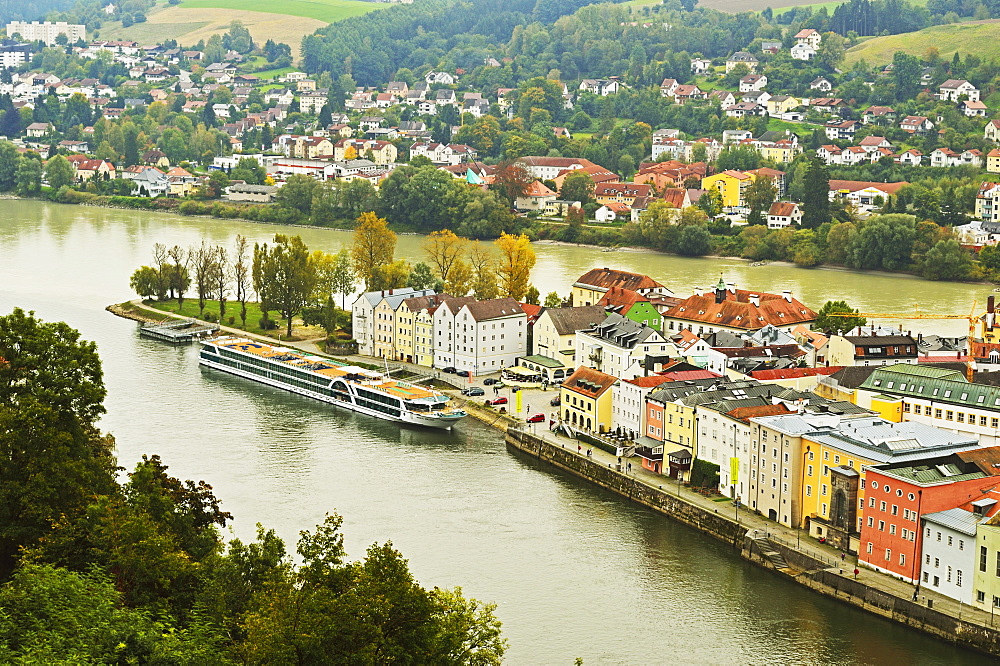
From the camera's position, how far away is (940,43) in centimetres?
5306

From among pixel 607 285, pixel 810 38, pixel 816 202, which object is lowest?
pixel 607 285

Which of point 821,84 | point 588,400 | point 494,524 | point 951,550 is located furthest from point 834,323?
point 821,84

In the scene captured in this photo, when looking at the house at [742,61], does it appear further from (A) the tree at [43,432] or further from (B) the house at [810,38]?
(A) the tree at [43,432]

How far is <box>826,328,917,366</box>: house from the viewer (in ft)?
61.8

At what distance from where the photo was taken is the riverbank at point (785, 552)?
11938 mm

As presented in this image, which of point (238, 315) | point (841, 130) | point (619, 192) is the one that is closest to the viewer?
point (238, 315)

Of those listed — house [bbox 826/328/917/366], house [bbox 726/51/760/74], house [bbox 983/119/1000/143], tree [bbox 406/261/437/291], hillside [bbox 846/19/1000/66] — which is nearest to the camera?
house [bbox 826/328/917/366]

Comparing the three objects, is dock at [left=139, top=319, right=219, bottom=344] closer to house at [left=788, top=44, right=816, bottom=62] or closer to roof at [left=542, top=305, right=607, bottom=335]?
roof at [left=542, top=305, right=607, bottom=335]

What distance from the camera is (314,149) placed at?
165 feet

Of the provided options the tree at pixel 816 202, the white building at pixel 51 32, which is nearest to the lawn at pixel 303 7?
the white building at pixel 51 32

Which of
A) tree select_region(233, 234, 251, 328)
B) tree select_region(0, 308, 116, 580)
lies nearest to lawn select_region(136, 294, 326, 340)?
tree select_region(233, 234, 251, 328)

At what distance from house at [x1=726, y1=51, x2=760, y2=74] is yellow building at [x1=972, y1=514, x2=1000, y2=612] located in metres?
43.4

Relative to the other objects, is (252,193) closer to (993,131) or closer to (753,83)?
(753,83)

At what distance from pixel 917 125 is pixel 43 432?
122ft
